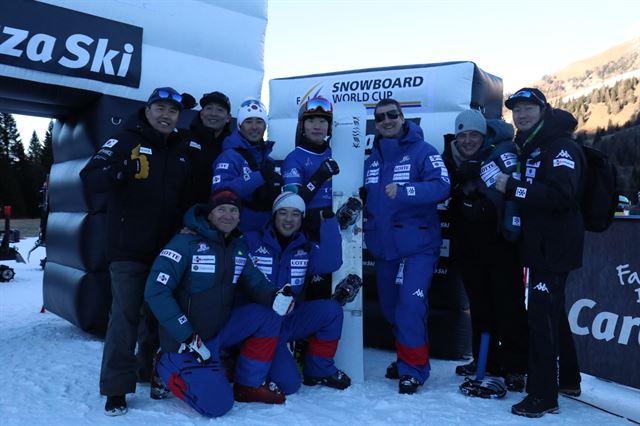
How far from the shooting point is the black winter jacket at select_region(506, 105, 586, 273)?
267cm

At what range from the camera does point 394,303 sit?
3.58 m

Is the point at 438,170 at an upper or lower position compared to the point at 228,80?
lower

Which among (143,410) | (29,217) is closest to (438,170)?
(143,410)

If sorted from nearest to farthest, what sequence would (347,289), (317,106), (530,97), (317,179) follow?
(530,97), (317,179), (317,106), (347,289)

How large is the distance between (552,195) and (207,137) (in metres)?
2.29

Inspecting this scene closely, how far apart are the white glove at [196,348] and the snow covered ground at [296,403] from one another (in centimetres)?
32

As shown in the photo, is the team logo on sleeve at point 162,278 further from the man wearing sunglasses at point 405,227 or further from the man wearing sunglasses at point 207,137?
the man wearing sunglasses at point 405,227

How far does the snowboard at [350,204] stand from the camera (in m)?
3.60

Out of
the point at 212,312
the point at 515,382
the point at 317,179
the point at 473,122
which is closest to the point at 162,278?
the point at 212,312

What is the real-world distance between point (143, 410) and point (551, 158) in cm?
263

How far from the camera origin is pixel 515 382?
328 centimetres

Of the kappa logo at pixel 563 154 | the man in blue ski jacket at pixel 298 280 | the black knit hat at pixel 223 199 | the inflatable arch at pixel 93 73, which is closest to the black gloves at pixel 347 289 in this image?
the man in blue ski jacket at pixel 298 280

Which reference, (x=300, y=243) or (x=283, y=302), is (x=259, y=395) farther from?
(x=300, y=243)

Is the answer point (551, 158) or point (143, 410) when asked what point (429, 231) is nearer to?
point (551, 158)
